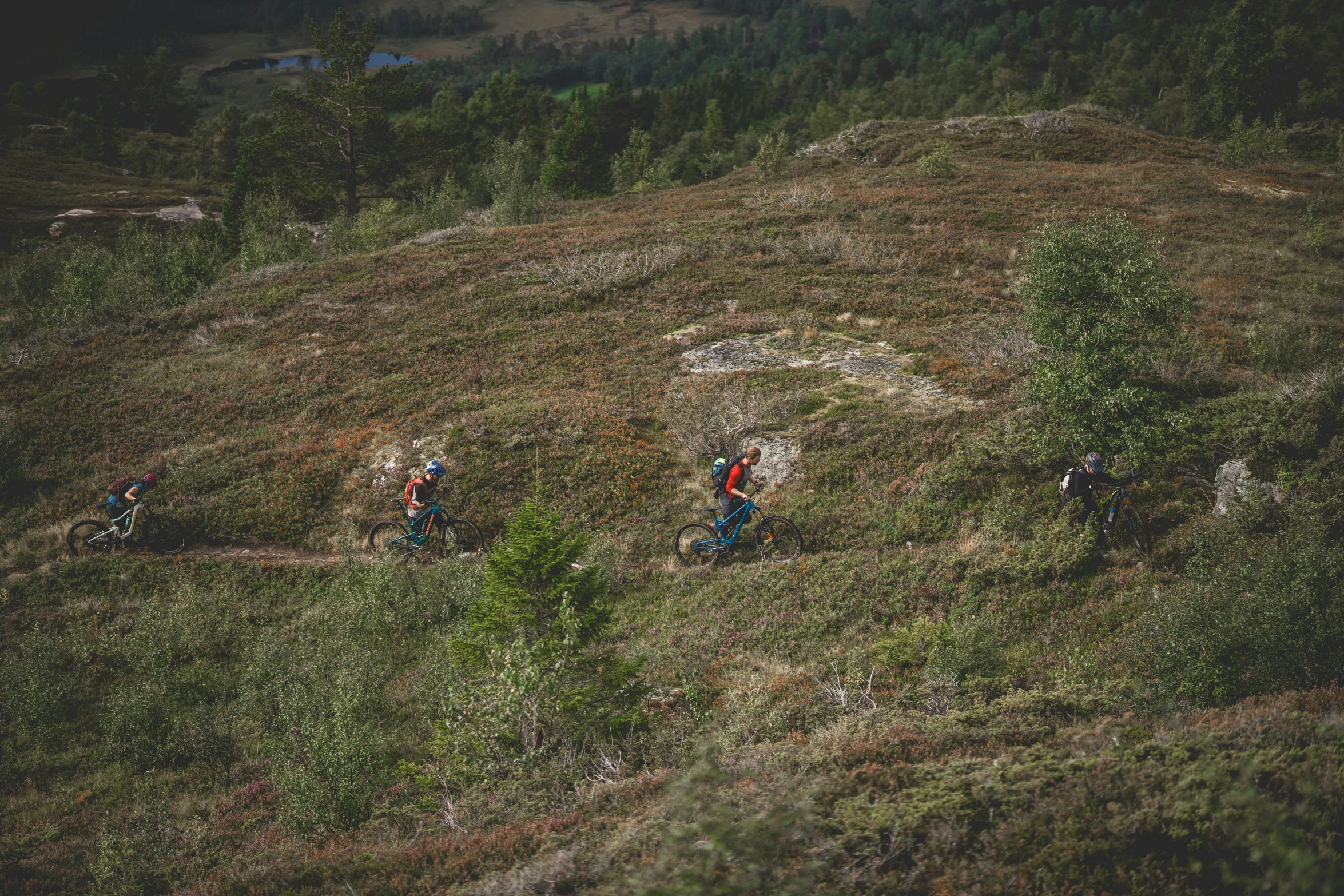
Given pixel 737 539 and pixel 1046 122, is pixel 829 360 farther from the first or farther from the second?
pixel 1046 122

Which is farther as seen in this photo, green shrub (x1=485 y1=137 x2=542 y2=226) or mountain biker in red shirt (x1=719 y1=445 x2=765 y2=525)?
green shrub (x1=485 y1=137 x2=542 y2=226)

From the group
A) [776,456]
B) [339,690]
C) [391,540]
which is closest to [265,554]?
[391,540]

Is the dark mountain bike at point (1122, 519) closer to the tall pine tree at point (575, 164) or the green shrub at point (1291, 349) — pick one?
the green shrub at point (1291, 349)

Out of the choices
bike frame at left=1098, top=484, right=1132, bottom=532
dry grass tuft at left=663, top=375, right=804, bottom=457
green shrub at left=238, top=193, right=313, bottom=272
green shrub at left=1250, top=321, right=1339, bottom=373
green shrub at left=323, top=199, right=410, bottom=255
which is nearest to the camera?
bike frame at left=1098, top=484, right=1132, bottom=532

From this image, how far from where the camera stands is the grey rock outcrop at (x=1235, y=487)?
10.4 m

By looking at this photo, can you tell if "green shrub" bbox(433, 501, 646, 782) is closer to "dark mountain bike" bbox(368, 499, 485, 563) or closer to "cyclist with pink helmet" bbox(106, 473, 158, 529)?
"dark mountain bike" bbox(368, 499, 485, 563)

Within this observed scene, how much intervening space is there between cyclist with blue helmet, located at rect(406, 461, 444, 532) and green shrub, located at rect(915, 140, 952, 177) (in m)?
37.8

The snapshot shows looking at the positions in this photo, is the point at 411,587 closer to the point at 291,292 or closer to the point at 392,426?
the point at 392,426

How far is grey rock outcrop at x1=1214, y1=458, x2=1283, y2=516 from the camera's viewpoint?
10445 mm

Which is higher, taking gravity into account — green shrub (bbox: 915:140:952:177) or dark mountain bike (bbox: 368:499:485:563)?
green shrub (bbox: 915:140:952:177)

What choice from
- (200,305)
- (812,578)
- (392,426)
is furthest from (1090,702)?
(200,305)

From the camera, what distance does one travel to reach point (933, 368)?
61.5 ft

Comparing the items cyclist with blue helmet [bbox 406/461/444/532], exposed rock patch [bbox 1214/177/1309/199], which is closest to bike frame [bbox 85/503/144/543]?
cyclist with blue helmet [bbox 406/461/444/532]

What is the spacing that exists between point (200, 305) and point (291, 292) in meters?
3.65
